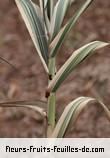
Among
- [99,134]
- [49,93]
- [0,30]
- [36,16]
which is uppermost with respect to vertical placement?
[36,16]

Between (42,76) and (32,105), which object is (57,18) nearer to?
(32,105)

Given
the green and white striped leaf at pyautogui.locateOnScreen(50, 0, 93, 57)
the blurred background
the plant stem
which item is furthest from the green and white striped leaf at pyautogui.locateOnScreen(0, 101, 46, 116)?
the blurred background

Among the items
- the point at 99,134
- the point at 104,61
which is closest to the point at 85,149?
the point at 99,134

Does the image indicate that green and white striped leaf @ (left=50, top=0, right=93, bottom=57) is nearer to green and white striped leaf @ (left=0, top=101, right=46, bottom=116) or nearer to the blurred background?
green and white striped leaf @ (left=0, top=101, right=46, bottom=116)

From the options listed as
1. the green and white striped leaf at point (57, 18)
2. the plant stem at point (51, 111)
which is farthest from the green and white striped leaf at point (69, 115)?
the green and white striped leaf at point (57, 18)

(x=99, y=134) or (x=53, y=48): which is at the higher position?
(x=53, y=48)

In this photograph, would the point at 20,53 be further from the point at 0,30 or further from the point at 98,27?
the point at 98,27
